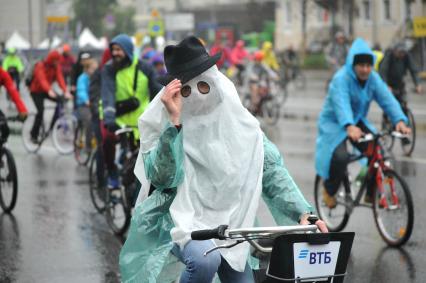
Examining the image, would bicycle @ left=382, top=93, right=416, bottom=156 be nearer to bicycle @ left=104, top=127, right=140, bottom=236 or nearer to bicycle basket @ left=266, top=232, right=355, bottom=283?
bicycle @ left=104, top=127, right=140, bottom=236

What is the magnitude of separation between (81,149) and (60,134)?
1.39m

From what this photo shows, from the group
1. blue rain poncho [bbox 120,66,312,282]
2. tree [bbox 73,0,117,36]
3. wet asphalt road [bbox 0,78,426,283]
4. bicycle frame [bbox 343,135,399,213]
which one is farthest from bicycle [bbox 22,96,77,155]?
tree [bbox 73,0,117,36]

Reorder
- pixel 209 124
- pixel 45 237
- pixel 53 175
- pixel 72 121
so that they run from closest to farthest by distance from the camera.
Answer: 1. pixel 209 124
2. pixel 45 237
3. pixel 53 175
4. pixel 72 121

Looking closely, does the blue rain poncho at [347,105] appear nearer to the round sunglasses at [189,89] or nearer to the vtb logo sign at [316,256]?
the round sunglasses at [189,89]

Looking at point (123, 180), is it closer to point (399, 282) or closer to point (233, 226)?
point (399, 282)

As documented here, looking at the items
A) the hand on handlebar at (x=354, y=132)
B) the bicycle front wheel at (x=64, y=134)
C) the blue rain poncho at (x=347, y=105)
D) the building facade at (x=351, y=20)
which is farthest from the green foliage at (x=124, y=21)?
the hand on handlebar at (x=354, y=132)

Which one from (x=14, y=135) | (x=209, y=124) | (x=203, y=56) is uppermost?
(x=203, y=56)

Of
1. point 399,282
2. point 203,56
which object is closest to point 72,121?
point 399,282

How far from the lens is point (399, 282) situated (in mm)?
7461

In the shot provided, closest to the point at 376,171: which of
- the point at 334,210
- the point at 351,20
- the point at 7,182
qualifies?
the point at 334,210

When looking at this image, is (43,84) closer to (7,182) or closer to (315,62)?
(7,182)

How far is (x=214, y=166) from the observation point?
4.68m

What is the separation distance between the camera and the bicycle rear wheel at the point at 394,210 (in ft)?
28.0

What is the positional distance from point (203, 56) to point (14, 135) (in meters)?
15.9
